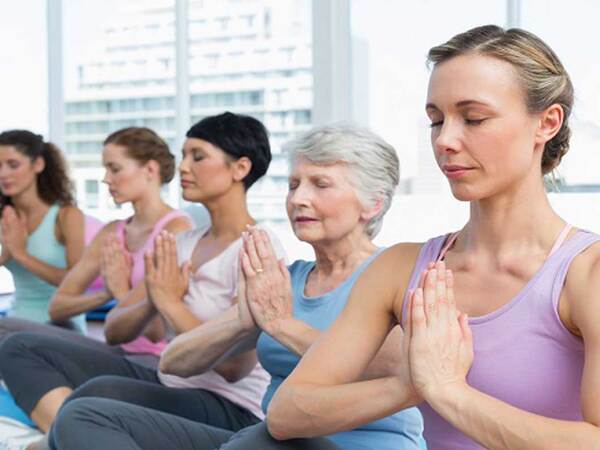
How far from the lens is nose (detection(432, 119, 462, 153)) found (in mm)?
1249

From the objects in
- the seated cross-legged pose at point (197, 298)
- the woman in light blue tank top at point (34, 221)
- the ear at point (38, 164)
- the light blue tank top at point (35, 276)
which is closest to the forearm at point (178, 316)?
the seated cross-legged pose at point (197, 298)

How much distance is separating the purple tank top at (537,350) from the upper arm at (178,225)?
1779 mm

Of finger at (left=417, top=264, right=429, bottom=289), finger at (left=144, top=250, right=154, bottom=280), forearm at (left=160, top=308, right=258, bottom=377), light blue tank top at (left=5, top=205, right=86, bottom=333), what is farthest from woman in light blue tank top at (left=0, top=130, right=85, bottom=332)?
finger at (left=417, top=264, right=429, bottom=289)

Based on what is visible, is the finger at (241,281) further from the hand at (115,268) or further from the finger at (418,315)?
the hand at (115,268)

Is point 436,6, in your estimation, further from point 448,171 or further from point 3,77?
point 448,171

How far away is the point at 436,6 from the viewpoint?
4.95m

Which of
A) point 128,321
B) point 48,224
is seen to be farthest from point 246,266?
point 48,224

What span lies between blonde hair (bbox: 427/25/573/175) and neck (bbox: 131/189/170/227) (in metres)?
1.84

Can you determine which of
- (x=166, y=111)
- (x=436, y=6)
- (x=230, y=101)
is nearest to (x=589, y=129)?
(x=436, y=6)

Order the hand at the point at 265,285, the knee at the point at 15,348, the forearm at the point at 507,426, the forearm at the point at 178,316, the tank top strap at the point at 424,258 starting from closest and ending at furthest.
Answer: the forearm at the point at 507,426 < the tank top strap at the point at 424,258 < the hand at the point at 265,285 < the forearm at the point at 178,316 < the knee at the point at 15,348

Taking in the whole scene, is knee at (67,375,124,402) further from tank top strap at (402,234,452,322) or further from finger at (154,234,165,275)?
tank top strap at (402,234,452,322)

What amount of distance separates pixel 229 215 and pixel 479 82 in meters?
1.35

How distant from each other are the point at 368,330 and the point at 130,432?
660mm

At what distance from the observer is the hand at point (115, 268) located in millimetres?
2820
